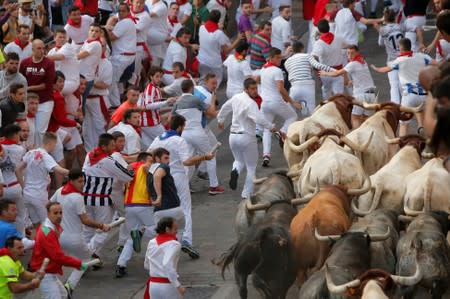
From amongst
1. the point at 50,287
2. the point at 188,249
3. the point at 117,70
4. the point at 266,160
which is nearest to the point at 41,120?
the point at 188,249

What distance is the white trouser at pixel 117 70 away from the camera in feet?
71.6

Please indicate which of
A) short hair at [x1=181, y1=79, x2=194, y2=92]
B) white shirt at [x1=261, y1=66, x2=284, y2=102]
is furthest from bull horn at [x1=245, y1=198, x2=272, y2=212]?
white shirt at [x1=261, y1=66, x2=284, y2=102]

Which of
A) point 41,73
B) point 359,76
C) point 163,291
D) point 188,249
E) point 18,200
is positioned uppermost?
point 41,73

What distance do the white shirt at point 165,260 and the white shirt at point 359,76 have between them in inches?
330

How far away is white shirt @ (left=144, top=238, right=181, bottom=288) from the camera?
1348cm

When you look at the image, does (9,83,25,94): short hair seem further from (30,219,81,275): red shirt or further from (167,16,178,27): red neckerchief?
(167,16,178,27): red neckerchief

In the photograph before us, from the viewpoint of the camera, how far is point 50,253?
13469 millimetres

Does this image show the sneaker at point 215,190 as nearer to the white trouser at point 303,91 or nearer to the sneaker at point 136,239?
the white trouser at point 303,91

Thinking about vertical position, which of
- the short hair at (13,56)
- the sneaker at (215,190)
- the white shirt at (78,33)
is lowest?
the sneaker at (215,190)

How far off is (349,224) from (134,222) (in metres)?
3.04

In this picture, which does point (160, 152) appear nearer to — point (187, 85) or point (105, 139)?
point (105, 139)

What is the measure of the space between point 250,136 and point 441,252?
6298 mm

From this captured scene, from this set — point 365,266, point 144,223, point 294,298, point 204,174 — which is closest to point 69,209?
point 144,223

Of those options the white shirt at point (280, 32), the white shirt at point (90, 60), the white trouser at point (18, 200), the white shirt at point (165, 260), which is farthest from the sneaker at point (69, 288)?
the white shirt at point (280, 32)
